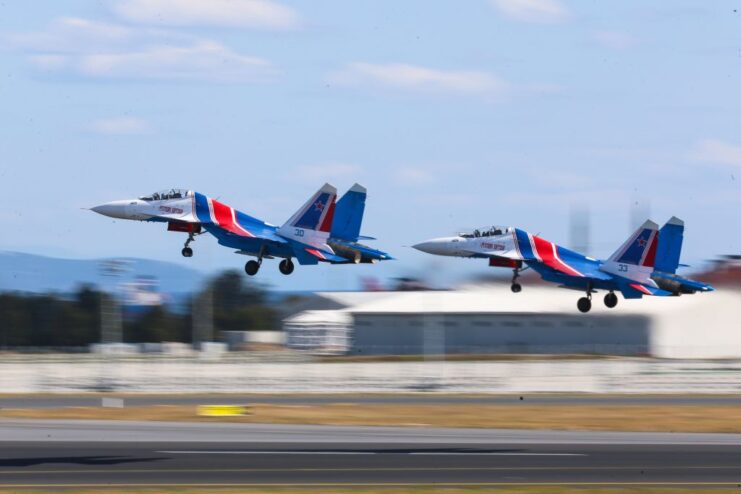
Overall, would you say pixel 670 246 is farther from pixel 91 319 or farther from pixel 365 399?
pixel 91 319

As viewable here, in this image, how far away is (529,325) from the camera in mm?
117688

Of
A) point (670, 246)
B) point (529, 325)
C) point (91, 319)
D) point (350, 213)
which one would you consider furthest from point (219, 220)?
point (91, 319)

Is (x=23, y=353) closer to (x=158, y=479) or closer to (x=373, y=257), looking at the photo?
(x=373, y=257)

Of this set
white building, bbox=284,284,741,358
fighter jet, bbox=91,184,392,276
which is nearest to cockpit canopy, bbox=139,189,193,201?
fighter jet, bbox=91,184,392,276

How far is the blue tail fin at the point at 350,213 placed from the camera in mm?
66812

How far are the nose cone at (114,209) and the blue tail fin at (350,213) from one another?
10206mm

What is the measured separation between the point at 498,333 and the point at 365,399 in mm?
41408

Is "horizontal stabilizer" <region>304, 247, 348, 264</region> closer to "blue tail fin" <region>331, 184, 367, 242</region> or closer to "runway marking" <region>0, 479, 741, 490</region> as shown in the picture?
"blue tail fin" <region>331, 184, 367, 242</region>

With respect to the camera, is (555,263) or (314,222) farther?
(555,263)

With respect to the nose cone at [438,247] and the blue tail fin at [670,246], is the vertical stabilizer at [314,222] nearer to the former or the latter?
the nose cone at [438,247]

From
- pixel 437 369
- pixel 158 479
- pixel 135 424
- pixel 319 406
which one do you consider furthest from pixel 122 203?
pixel 437 369

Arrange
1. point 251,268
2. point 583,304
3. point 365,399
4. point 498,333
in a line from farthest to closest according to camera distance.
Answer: point 498,333 → point 365,399 → point 583,304 → point 251,268

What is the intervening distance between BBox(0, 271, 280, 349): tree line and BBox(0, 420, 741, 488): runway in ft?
286

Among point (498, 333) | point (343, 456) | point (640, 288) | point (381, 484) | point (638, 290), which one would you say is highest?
point (640, 288)
